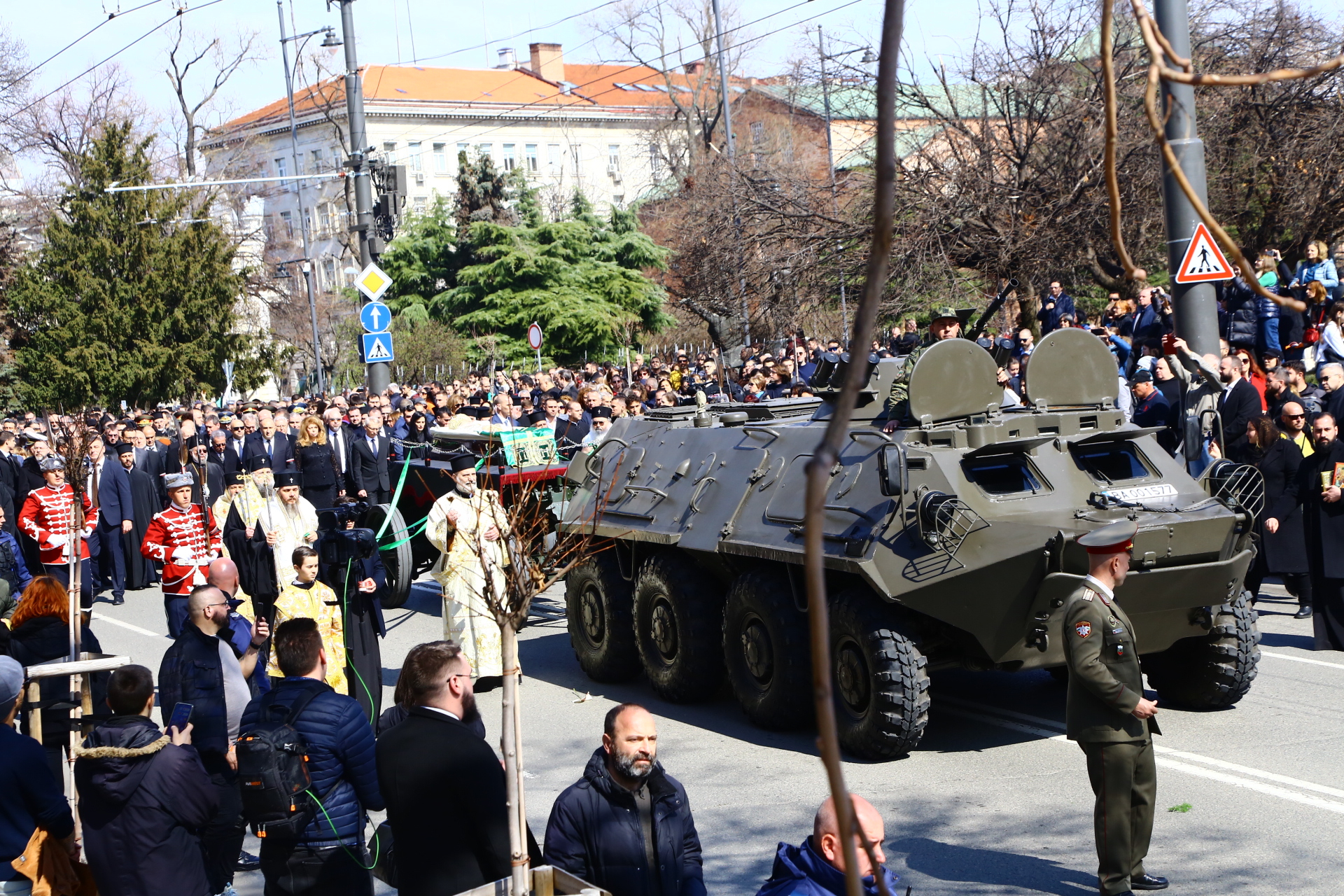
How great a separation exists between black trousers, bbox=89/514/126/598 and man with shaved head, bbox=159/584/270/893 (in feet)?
33.2

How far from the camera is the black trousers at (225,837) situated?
6.88 m

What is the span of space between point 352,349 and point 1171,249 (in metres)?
41.2

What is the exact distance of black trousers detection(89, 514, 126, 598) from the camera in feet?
55.5

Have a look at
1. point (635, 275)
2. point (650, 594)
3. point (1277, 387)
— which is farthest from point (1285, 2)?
point (635, 275)

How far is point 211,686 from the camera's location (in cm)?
736

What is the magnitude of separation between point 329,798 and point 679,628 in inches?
179

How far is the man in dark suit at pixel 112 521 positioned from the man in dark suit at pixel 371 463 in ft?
8.49

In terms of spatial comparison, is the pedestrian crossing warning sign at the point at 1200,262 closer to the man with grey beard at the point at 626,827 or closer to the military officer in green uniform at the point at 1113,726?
the military officer in green uniform at the point at 1113,726

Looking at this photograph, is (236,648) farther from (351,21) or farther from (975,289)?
(975,289)

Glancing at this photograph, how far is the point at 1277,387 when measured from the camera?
13383 mm

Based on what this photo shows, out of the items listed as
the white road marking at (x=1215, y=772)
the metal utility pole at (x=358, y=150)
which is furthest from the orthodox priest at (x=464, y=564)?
the metal utility pole at (x=358, y=150)

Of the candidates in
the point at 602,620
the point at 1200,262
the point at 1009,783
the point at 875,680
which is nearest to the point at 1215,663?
the point at 1009,783

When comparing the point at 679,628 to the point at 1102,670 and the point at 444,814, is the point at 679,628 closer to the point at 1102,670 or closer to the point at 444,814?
the point at 1102,670

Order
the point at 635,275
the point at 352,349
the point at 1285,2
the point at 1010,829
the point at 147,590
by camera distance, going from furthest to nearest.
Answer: the point at 352,349 → the point at 635,275 → the point at 1285,2 → the point at 147,590 → the point at 1010,829
